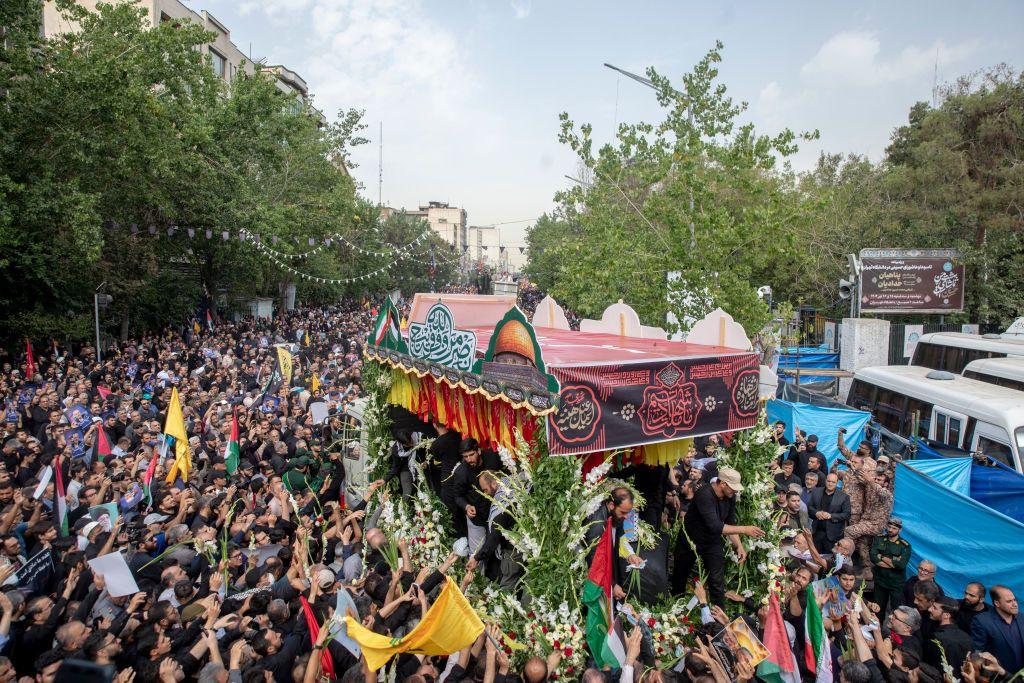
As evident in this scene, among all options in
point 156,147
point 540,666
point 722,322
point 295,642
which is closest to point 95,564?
point 295,642

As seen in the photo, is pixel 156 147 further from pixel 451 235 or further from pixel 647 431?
pixel 451 235

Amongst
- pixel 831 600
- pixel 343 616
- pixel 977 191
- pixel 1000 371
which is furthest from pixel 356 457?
pixel 977 191

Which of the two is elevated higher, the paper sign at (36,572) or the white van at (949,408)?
the white van at (949,408)

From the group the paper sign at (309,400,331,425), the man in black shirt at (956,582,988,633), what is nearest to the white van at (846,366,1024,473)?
the man in black shirt at (956,582,988,633)

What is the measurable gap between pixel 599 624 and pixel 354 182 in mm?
42362

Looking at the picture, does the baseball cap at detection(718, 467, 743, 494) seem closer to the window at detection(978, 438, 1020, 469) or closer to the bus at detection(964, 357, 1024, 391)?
the window at detection(978, 438, 1020, 469)

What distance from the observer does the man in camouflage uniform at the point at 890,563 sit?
22.8 feet

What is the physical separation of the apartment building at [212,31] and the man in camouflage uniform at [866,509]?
23548 millimetres

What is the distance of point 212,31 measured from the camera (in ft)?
83.8

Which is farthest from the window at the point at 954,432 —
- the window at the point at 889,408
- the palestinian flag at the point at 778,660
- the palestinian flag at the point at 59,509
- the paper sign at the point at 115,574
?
the palestinian flag at the point at 59,509

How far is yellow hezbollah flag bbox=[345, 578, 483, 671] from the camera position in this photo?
14.8ft

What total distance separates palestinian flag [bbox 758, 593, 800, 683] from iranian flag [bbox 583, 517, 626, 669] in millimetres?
1089

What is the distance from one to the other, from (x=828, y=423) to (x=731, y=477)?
6528 mm

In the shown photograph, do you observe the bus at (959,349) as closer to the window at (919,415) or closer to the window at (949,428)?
the window at (919,415)
